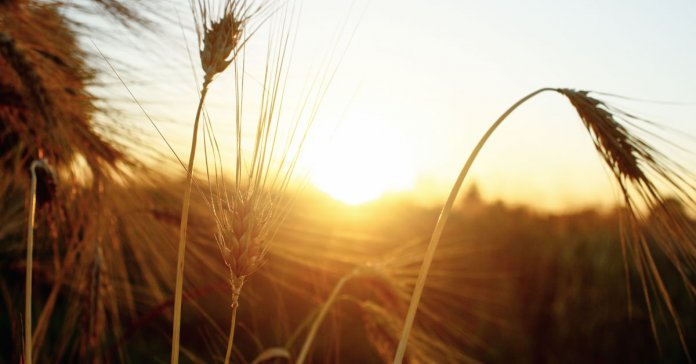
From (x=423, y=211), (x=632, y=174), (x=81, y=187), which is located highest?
(x=632, y=174)

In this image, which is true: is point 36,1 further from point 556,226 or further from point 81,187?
point 556,226

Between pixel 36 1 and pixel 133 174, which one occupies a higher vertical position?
pixel 36 1

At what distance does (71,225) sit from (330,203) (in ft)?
1.86

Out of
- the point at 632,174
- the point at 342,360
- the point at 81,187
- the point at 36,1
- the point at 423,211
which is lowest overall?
the point at 342,360

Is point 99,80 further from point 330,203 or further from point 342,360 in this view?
point 342,360

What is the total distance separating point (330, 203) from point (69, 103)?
2.04ft

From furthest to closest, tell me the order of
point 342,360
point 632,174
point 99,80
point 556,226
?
point 556,226 < point 342,360 < point 99,80 < point 632,174

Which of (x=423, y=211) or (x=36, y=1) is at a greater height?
(x=36, y=1)

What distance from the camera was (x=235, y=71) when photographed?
623 millimetres

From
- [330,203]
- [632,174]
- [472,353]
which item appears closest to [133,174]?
[330,203]

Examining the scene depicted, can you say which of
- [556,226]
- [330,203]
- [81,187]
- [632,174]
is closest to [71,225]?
[81,187]

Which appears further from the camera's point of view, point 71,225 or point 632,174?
point 71,225

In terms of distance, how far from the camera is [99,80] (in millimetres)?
1092

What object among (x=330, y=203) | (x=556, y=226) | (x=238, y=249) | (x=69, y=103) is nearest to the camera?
(x=238, y=249)
